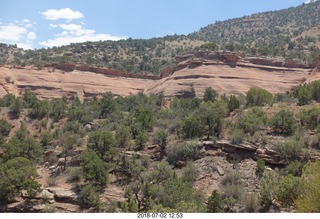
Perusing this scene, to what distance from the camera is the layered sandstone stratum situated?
167ft

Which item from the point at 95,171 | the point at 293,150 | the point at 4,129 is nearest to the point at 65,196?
the point at 95,171

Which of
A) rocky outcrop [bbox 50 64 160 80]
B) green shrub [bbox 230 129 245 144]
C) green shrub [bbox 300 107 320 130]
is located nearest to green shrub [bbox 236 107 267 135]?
green shrub [bbox 230 129 245 144]

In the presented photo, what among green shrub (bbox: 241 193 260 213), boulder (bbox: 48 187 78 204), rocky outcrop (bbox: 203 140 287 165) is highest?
rocky outcrop (bbox: 203 140 287 165)

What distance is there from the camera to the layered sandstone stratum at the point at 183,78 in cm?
5075

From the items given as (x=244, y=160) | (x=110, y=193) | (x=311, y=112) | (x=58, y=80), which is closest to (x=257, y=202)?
(x=244, y=160)

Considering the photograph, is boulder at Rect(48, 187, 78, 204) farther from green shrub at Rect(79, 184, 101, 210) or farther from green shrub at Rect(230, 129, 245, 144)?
green shrub at Rect(230, 129, 245, 144)

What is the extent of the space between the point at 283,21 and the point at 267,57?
37.9 meters

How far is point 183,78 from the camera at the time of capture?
53.8 meters

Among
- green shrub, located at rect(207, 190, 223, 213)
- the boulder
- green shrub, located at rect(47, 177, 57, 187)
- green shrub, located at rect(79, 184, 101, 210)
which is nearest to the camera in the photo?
green shrub, located at rect(207, 190, 223, 213)

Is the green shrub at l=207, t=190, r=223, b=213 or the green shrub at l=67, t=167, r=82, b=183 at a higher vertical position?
the green shrub at l=207, t=190, r=223, b=213

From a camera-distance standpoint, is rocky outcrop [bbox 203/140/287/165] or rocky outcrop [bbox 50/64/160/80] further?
rocky outcrop [bbox 50/64/160/80]

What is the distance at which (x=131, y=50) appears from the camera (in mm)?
74625

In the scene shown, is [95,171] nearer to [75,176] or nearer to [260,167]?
[75,176]

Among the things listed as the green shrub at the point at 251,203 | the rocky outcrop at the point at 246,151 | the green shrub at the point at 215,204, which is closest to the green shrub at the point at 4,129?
the rocky outcrop at the point at 246,151
